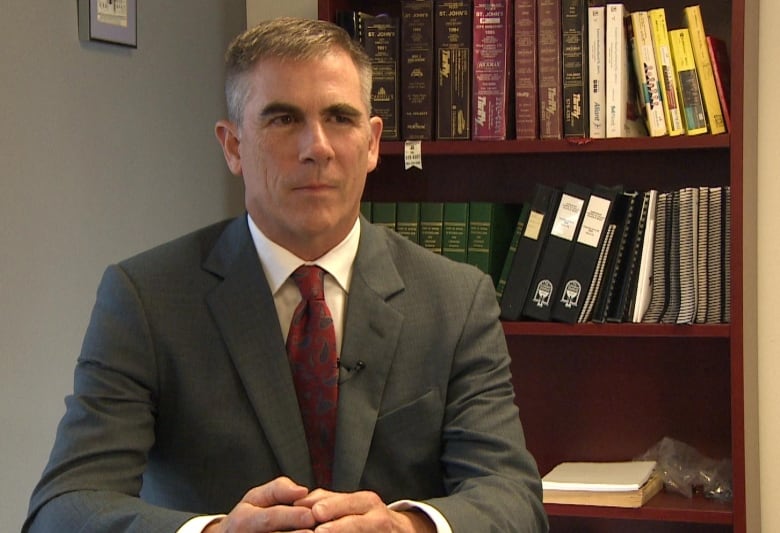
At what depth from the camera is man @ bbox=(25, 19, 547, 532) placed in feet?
4.98

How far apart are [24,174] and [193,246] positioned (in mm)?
709

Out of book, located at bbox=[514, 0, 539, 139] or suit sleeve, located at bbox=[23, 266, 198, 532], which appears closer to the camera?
suit sleeve, located at bbox=[23, 266, 198, 532]

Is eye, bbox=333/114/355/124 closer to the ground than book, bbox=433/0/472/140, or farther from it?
closer to the ground

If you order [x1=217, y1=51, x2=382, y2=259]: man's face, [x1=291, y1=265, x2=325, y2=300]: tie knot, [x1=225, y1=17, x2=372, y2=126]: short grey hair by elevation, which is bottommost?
[x1=291, y1=265, x2=325, y2=300]: tie knot

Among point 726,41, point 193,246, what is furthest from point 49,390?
point 726,41

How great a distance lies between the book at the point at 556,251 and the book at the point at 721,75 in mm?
341

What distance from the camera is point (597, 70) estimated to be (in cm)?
246

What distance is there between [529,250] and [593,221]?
16 centimetres

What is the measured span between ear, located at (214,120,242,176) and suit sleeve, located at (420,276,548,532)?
413 mm

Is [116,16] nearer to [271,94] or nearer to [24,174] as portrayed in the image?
[24,174]

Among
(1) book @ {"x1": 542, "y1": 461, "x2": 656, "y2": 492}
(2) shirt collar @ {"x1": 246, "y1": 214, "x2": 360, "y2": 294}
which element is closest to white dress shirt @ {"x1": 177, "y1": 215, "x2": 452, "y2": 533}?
(2) shirt collar @ {"x1": 246, "y1": 214, "x2": 360, "y2": 294}

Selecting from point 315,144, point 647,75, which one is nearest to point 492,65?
point 647,75

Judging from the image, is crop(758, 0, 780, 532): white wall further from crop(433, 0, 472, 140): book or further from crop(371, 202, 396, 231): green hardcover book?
crop(371, 202, 396, 231): green hardcover book

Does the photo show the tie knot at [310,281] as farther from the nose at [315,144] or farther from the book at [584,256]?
the book at [584,256]
